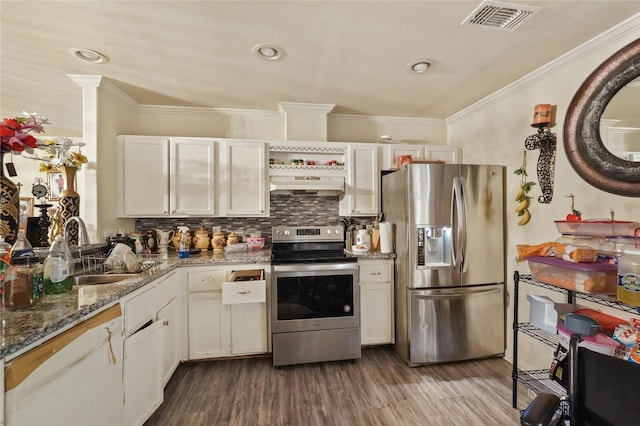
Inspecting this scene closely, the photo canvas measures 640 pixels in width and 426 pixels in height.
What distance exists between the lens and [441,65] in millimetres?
2164

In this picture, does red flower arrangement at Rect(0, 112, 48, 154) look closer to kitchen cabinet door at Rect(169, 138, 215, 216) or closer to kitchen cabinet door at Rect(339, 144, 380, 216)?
kitchen cabinet door at Rect(169, 138, 215, 216)

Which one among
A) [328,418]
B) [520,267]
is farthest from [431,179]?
[328,418]

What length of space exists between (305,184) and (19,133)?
1968mm

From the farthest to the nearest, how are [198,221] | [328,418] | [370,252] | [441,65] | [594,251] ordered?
[198,221] → [370,252] → [441,65] → [328,418] → [594,251]

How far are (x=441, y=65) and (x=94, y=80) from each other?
2.83m

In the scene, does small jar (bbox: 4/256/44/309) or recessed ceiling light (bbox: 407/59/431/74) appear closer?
small jar (bbox: 4/256/44/309)

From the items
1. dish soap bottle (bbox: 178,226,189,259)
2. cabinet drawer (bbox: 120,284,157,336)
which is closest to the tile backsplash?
dish soap bottle (bbox: 178,226,189,259)

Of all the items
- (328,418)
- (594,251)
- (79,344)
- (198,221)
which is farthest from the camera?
(198,221)

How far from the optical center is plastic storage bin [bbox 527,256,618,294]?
1486 millimetres

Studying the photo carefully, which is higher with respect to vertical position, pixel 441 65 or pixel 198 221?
pixel 441 65

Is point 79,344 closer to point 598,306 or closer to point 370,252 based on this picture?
point 370,252

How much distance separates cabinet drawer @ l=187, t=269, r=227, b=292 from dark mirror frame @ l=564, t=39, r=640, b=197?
2786mm

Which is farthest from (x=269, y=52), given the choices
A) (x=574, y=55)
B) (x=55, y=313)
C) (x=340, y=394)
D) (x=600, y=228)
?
(x=340, y=394)

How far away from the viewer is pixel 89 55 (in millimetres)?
2031
